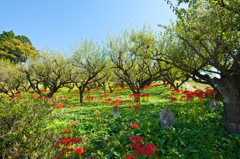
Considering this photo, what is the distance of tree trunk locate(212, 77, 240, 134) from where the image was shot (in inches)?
227

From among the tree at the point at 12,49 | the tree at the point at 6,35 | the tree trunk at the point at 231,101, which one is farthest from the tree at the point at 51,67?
the tree at the point at 6,35

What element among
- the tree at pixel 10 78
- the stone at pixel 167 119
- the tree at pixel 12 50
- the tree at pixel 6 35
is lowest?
the stone at pixel 167 119

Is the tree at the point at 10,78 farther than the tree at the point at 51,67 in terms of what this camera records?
Yes

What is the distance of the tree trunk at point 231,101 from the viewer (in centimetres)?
576

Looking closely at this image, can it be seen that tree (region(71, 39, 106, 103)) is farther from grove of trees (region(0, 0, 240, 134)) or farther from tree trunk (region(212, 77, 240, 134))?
tree trunk (region(212, 77, 240, 134))

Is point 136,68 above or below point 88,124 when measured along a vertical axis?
above

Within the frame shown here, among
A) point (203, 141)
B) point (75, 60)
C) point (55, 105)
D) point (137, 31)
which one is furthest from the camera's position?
point (75, 60)

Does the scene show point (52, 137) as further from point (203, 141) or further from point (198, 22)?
point (198, 22)

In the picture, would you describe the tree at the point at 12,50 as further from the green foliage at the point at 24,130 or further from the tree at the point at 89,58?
the green foliage at the point at 24,130

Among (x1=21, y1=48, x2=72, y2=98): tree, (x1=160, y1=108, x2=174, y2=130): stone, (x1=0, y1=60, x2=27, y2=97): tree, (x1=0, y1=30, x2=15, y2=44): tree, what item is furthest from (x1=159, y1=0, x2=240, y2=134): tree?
(x1=0, y1=30, x2=15, y2=44): tree

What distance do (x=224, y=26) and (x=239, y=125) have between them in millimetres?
4506

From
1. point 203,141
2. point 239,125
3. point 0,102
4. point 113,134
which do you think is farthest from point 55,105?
point 239,125

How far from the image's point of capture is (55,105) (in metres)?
4.64

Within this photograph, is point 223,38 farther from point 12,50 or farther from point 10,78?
point 12,50
